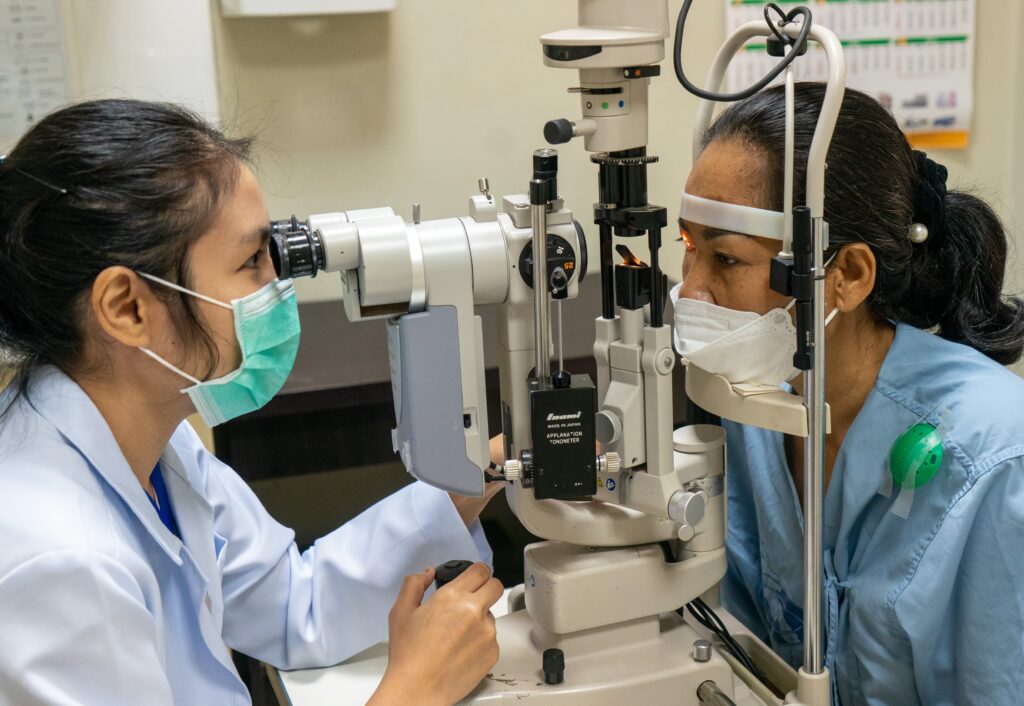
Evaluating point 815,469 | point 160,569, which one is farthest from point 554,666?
point 160,569

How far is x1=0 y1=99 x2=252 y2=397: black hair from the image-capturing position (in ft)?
3.42

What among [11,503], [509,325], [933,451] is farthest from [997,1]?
[11,503]

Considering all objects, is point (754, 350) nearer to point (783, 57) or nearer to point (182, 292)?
point (783, 57)


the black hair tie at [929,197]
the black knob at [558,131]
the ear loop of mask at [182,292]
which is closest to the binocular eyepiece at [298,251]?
the ear loop of mask at [182,292]

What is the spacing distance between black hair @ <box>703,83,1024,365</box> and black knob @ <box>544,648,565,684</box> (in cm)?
54

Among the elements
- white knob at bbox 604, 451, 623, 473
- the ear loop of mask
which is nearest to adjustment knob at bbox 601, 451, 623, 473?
white knob at bbox 604, 451, 623, 473

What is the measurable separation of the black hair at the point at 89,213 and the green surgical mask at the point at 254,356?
42 mm

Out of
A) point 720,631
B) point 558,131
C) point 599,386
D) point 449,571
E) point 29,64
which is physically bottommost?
point 720,631

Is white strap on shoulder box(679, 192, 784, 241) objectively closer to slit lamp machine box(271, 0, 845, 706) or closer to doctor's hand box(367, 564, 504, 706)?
slit lamp machine box(271, 0, 845, 706)

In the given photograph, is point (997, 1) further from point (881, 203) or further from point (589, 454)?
point (589, 454)

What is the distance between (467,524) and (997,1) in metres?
2.13

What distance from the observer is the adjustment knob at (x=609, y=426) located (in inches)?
43.3

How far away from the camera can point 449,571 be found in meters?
1.21

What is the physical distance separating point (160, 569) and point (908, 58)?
2209mm
